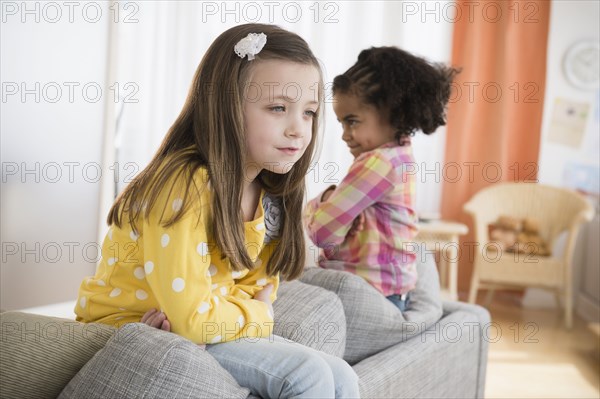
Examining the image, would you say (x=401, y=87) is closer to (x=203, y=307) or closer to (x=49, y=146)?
(x=203, y=307)

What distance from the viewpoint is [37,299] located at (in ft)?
8.66

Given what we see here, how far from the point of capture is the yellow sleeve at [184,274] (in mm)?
1184

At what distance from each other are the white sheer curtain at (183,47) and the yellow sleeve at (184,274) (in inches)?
101

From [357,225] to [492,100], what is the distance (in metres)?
3.02

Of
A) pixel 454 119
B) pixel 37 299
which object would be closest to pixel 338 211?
pixel 37 299

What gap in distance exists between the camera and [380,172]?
1935mm

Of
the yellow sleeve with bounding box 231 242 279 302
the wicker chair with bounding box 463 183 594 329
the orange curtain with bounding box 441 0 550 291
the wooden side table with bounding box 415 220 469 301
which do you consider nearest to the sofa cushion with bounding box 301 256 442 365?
the yellow sleeve with bounding box 231 242 279 302

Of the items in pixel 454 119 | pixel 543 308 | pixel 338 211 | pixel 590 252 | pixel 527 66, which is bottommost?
pixel 543 308

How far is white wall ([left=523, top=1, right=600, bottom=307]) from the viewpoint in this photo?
4.43 m

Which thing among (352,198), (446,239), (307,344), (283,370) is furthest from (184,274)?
(446,239)

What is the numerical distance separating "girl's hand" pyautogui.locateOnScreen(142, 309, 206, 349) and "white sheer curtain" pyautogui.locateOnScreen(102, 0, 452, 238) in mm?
2538

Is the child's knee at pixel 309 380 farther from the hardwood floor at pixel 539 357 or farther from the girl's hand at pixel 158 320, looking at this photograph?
the hardwood floor at pixel 539 357

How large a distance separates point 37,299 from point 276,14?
2.17 meters

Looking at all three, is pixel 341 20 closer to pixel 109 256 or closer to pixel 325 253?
pixel 325 253
